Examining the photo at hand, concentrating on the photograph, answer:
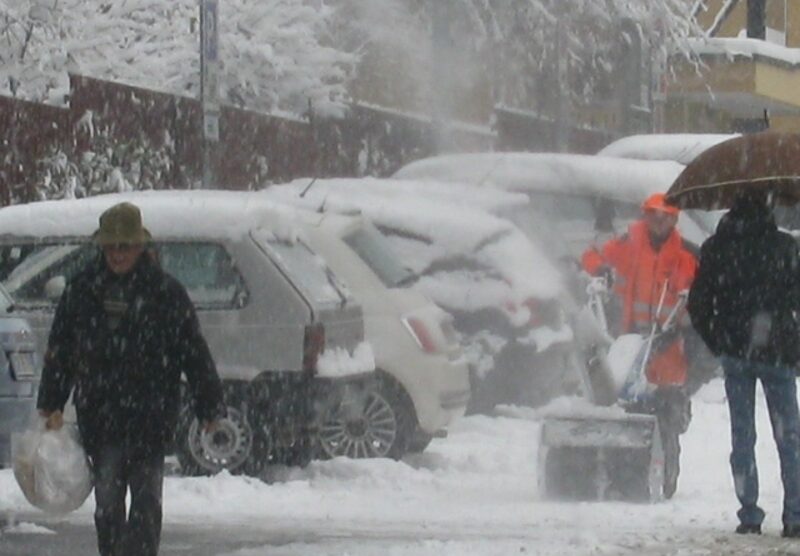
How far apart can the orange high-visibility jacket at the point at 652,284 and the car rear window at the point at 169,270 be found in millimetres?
2198

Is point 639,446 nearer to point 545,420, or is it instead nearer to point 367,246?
point 545,420

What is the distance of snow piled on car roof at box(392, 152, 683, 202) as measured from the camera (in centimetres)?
1850

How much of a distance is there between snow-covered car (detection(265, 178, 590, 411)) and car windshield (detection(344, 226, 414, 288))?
78cm

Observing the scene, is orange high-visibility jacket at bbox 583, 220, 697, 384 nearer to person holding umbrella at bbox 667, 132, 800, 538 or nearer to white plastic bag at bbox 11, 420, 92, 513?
person holding umbrella at bbox 667, 132, 800, 538

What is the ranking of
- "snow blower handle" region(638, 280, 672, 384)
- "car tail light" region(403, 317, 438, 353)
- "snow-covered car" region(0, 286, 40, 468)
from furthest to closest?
"car tail light" region(403, 317, 438, 353)
"snow blower handle" region(638, 280, 672, 384)
"snow-covered car" region(0, 286, 40, 468)

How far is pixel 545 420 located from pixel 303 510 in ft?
4.57

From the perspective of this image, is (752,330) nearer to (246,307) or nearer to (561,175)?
(246,307)

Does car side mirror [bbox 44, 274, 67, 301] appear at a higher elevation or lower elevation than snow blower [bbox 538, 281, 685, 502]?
higher

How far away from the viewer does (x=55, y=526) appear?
38.1ft

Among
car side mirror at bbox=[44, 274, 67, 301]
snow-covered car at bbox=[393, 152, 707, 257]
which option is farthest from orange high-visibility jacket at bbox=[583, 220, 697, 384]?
snow-covered car at bbox=[393, 152, 707, 257]

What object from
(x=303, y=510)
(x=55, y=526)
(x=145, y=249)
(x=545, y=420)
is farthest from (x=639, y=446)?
(x=145, y=249)

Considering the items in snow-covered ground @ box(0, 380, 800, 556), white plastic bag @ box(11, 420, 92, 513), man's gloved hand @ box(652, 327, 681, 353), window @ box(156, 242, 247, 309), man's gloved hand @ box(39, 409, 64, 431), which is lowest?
snow-covered ground @ box(0, 380, 800, 556)

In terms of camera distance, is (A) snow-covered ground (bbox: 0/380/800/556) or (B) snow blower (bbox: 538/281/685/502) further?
(B) snow blower (bbox: 538/281/685/502)

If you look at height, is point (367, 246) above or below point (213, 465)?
above
